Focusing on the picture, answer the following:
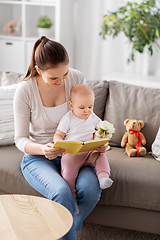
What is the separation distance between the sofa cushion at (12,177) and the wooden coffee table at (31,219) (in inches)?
13.4

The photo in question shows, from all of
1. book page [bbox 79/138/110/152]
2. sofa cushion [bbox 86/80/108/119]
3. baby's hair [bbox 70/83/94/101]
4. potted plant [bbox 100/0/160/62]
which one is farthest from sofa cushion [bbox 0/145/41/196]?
potted plant [bbox 100/0/160/62]

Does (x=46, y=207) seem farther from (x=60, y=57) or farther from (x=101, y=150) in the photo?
(x=60, y=57)

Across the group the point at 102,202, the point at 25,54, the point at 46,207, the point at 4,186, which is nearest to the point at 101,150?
the point at 102,202

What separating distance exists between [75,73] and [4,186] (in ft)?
2.54

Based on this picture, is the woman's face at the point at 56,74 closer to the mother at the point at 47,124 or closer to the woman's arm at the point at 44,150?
the mother at the point at 47,124

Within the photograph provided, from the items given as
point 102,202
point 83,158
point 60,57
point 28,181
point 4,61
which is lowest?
point 102,202

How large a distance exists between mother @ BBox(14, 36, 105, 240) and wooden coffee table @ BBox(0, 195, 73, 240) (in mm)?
150

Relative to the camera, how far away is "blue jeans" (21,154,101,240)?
1.40 meters

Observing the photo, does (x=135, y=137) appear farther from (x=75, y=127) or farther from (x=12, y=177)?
(x=12, y=177)

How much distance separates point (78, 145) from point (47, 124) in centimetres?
34

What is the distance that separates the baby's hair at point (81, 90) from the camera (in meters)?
1.56

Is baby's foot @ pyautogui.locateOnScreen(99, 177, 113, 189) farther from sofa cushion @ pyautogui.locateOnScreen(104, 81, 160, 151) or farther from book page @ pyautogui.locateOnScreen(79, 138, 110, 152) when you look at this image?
sofa cushion @ pyautogui.locateOnScreen(104, 81, 160, 151)

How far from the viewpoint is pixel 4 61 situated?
148 inches

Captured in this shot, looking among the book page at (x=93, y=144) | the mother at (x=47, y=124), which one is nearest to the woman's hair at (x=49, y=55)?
the mother at (x=47, y=124)
